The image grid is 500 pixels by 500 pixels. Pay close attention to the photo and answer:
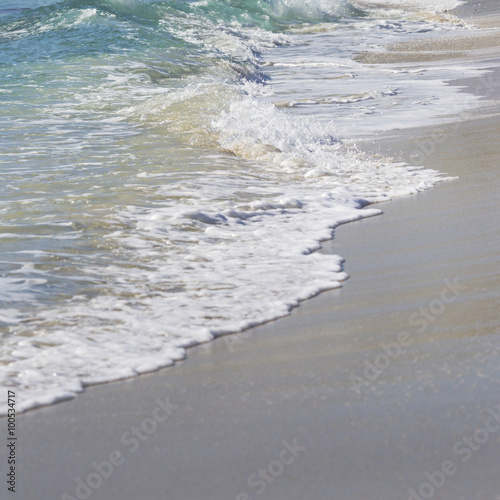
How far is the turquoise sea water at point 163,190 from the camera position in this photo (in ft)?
12.2

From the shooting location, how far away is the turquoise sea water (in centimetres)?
372

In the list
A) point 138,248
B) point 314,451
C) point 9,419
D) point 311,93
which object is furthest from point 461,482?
point 311,93

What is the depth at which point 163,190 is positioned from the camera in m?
6.20

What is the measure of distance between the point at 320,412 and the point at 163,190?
3.72 metres

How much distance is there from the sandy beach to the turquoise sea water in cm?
25

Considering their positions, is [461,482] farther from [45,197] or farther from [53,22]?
[53,22]

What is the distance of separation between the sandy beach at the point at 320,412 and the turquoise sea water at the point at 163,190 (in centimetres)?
25

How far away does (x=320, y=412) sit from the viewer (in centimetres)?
278

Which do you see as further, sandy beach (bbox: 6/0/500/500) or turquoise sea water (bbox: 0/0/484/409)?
turquoise sea water (bbox: 0/0/484/409)

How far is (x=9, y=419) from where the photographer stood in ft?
9.49

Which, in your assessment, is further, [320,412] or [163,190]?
[163,190]

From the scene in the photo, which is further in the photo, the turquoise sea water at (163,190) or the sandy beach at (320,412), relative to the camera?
the turquoise sea water at (163,190)

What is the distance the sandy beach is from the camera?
2.37 metres

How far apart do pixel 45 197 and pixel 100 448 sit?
12.5 ft
